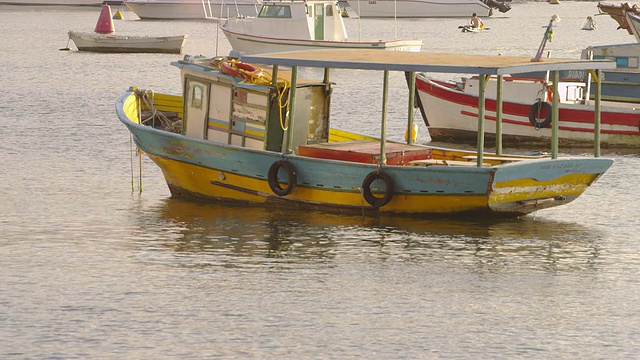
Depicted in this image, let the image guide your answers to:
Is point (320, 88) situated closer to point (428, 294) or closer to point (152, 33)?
point (428, 294)

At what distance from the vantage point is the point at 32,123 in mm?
34000

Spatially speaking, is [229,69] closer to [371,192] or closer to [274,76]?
[274,76]

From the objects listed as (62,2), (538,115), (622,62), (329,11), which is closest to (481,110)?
(538,115)

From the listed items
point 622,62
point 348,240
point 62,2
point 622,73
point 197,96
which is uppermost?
point 62,2

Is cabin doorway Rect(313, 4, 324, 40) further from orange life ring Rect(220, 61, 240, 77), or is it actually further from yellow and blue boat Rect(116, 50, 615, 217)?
orange life ring Rect(220, 61, 240, 77)

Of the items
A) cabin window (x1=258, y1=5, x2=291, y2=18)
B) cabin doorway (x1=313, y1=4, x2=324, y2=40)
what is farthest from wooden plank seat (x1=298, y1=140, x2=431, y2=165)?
cabin window (x1=258, y1=5, x2=291, y2=18)

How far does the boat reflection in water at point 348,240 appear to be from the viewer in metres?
17.8

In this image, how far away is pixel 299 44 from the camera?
1994 inches

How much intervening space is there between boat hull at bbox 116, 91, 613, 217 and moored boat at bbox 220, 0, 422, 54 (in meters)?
28.4

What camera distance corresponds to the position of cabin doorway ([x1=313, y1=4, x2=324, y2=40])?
5200 centimetres

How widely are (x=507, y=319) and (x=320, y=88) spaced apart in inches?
310

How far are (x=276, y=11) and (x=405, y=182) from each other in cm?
3379

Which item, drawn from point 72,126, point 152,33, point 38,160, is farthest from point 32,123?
point 152,33

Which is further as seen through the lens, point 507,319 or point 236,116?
point 236,116
